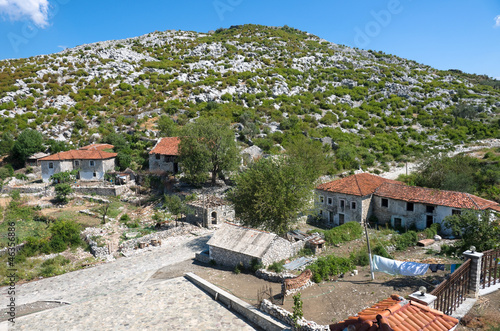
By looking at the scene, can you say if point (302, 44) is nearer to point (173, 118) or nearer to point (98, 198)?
point (173, 118)

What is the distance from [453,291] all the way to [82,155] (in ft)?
131

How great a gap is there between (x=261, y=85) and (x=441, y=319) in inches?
2678

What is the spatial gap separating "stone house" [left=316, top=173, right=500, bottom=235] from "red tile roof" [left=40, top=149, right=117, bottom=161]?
26.4m

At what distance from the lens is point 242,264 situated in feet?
58.3

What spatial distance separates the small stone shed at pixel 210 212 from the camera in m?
26.7

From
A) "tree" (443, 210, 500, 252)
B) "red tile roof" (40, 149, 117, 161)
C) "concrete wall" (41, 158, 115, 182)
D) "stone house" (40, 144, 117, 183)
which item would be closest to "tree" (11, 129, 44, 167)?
"red tile roof" (40, 149, 117, 161)

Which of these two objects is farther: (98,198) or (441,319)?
(98,198)

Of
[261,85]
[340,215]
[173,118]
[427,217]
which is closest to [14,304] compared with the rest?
[340,215]

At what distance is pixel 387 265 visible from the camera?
45.5 ft

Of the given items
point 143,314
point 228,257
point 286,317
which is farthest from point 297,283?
point 143,314

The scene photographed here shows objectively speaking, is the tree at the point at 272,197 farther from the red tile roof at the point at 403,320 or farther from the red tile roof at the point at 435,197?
the red tile roof at the point at 403,320

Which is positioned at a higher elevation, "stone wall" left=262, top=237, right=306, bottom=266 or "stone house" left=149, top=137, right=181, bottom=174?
"stone house" left=149, top=137, right=181, bottom=174

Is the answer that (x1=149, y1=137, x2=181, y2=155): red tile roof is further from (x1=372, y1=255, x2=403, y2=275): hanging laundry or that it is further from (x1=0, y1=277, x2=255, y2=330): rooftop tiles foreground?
(x1=372, y1=255, x2=403, y2=275): hanging laundry

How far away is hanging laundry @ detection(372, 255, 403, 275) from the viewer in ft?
44.9
